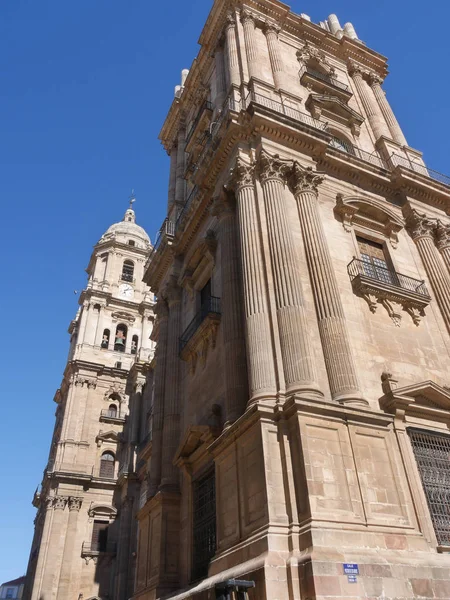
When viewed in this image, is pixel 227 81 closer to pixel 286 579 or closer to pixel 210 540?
pixel 210 540

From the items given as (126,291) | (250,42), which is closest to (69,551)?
(126,291)

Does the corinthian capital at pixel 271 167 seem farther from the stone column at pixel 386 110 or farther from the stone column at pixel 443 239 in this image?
the stone column at pixel 386 110

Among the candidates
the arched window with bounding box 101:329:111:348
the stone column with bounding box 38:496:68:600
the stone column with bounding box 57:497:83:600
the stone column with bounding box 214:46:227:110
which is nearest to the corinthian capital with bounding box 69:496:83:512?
the stone column with bounding box 57:497:83:600

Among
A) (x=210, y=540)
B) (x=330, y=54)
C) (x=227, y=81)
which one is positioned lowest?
(x=210, y=540)

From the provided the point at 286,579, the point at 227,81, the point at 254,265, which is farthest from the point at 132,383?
the point at 286,579

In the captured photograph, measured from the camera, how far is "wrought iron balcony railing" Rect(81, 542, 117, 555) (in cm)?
3669

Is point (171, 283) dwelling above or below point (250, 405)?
above

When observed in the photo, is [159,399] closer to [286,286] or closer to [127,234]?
[286,286]

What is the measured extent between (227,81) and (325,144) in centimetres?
645

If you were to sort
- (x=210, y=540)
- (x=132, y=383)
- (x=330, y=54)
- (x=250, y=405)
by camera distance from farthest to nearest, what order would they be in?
(x=132, y=383), (x=330, y=54), (x=210, y=540), (x=250, y=405)

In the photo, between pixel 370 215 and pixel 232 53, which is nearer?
pixel 370 215

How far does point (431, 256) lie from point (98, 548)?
30.8 m

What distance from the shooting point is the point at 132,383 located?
4472 cm

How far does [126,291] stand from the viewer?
175ft
